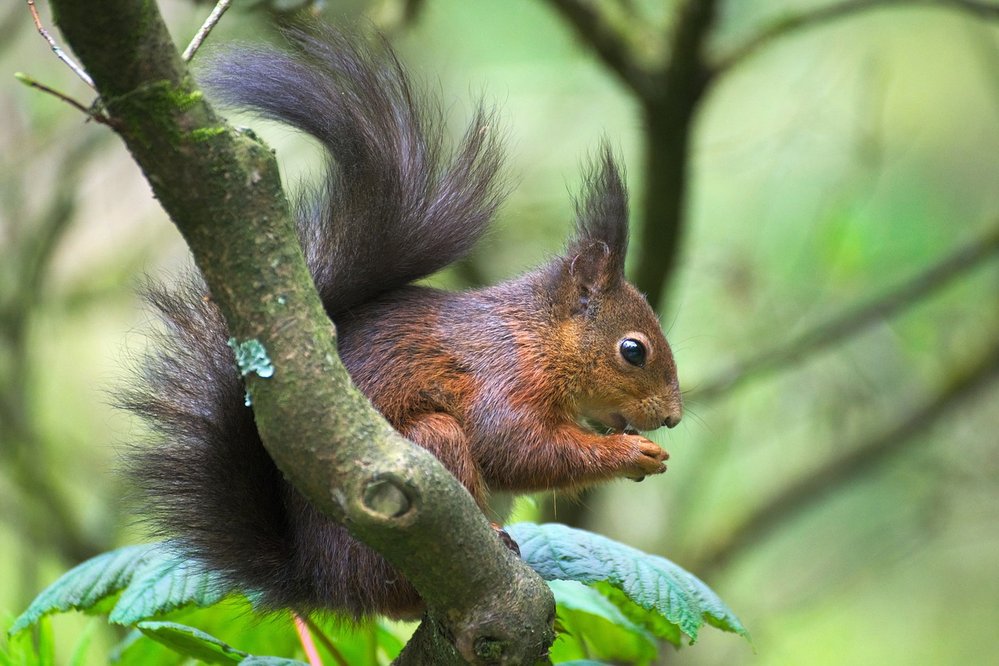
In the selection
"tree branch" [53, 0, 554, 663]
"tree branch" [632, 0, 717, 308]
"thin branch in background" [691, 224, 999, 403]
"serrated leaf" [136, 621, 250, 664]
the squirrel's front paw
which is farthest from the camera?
"thin branch in background" [691, 224, 999, 403]

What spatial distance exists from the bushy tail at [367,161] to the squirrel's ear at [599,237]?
221 millimetres

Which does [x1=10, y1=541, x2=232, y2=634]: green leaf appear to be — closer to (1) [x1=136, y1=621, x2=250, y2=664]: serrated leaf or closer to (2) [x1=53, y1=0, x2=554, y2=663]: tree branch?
(1) [x1=136, y1=621, x2=250, y2=664]: serrated leaf

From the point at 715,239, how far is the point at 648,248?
1.68 meters

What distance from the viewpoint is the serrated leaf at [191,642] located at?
1453mm

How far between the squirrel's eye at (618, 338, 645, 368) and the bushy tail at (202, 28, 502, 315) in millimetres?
370

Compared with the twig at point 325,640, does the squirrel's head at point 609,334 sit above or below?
above

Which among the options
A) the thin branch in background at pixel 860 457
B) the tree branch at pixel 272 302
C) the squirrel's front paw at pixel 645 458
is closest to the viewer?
the tree branch at pixel 272 302

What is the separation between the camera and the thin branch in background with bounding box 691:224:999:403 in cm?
329

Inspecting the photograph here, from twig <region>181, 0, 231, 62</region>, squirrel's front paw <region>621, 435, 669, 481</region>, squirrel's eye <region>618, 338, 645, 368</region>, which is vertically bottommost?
squirrel's front paw <region>621, 435, 669, 481</region>

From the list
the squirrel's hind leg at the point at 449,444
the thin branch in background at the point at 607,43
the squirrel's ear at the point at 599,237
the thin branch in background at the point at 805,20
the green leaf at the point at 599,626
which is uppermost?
the thin branch in background at the point at 607,43

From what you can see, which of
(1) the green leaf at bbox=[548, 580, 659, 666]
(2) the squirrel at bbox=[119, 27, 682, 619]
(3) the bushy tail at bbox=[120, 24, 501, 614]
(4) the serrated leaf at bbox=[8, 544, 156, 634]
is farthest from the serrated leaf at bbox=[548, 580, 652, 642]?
(4) the serrated leaf at bbox=[8, 544, 156, 634]

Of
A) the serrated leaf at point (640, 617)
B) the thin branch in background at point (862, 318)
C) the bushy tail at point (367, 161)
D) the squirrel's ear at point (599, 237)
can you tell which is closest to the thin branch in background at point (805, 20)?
the thin branch in background at point (862, 318)

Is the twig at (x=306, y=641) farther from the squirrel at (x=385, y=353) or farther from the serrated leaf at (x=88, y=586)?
the serrated leaf at (x=88, y=586)

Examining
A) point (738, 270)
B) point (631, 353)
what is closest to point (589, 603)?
point (631, 353)
